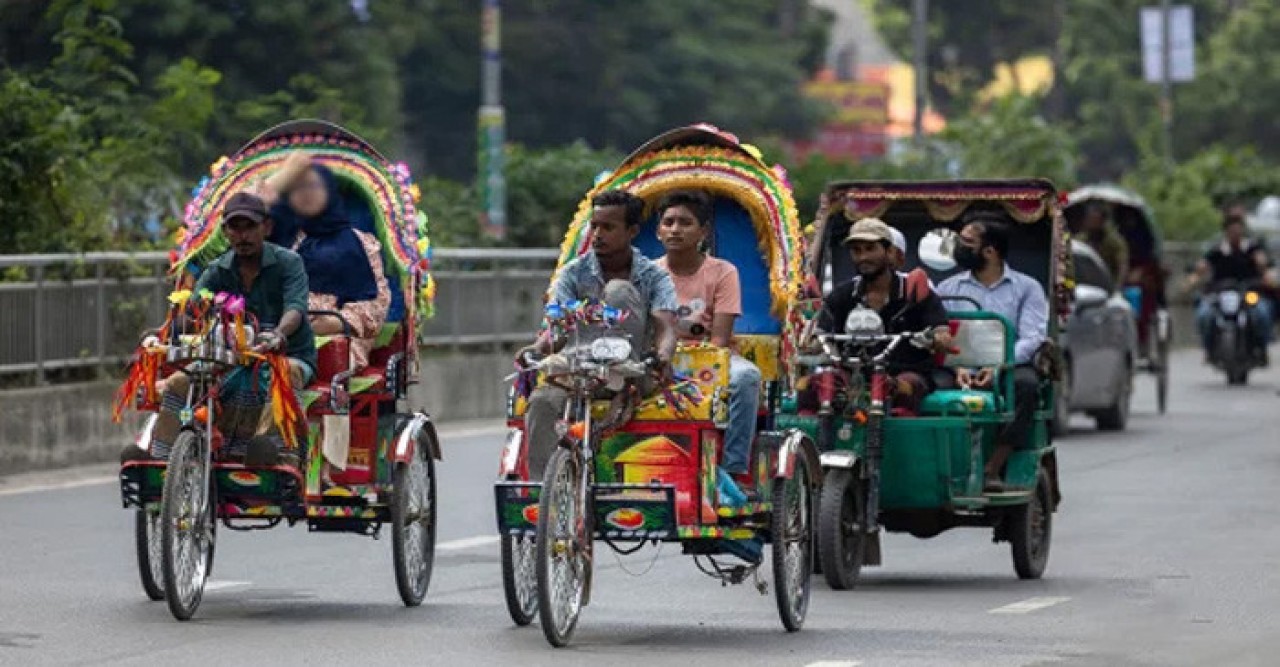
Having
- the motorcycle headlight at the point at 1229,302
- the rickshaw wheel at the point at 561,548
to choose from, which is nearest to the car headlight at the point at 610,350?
the rickshaw wheel at the point at 561,548

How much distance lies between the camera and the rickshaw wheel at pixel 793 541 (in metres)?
12.3

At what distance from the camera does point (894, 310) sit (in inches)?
589

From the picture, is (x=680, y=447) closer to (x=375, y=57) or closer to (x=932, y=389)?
(x=932, y=389)

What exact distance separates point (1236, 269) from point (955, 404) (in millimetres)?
20211

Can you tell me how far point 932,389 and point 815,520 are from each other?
132 centimetres

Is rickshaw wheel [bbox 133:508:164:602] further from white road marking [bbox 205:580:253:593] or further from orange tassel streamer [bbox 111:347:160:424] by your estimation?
white road marking [bbox 205:580:253:593]

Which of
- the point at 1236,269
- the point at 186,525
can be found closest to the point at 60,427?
the point at 186,525

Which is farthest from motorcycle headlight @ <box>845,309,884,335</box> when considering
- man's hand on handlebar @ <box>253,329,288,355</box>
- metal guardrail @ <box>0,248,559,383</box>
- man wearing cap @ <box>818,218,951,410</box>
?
metal guardrail @ <box>0,248,559,383</box>

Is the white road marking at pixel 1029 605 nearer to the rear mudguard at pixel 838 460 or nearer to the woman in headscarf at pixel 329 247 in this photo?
the rear mudguard at pixel 838 460

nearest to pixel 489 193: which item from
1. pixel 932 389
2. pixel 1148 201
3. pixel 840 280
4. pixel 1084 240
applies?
pixel 1084 240

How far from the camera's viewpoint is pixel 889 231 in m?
14.8

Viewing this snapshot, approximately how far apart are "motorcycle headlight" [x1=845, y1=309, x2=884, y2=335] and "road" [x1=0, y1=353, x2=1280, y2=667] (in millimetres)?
1155

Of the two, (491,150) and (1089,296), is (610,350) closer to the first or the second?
(1089,296)

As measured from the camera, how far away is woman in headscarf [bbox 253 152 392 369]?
46.9 ft
